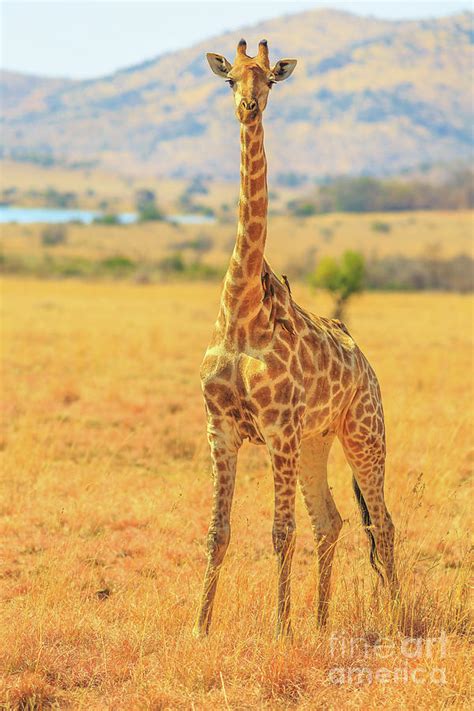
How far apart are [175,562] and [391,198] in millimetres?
124926

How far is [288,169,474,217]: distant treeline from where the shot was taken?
12694 cm

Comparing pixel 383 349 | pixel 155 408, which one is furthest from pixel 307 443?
pixel 383 349

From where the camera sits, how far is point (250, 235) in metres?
5.30

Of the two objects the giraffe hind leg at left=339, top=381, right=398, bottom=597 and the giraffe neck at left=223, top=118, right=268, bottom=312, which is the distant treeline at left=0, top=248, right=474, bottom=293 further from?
the giraffe neck at left=223, top=118, right=268, bottom=312

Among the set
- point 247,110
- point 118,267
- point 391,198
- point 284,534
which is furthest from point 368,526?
point 391,198

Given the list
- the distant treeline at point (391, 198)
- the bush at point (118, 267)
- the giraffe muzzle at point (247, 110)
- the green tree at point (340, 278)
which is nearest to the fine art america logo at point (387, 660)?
the giraffe muzzle at point (247, 110)

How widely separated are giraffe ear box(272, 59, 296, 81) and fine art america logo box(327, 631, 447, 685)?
3269 mm

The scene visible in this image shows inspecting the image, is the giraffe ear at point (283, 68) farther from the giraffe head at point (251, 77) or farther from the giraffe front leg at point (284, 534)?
the giraffe front leg at point (284, 534)

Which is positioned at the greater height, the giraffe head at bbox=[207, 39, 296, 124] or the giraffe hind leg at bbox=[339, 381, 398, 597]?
the giraffe head at bbox=[207, 39, 296, 124]

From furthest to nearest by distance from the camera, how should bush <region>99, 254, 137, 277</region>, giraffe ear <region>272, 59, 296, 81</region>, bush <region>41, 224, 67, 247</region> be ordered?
bush <region>41, 224, 67, 247</region>, bush <region>99, 254, 137, 277</region>, giraffe ear <region>272, 59, 296, 81</region>

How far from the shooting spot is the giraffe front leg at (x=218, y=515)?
5420 millimetres

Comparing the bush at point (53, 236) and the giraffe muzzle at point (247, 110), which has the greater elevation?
the giraffe muzzle at point (247, 110)

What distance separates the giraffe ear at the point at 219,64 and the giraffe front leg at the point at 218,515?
6.77 feet

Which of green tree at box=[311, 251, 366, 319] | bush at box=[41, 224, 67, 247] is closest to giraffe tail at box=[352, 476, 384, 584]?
green tree at box=[311, 251, 366, 319]
